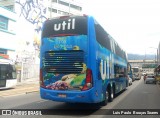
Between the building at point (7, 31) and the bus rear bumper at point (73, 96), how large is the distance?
28.6 m

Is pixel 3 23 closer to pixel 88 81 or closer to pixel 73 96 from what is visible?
pixel 73 96

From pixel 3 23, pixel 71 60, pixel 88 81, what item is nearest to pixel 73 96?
pixel 88 81

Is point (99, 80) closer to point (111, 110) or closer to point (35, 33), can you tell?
point (111, 110)

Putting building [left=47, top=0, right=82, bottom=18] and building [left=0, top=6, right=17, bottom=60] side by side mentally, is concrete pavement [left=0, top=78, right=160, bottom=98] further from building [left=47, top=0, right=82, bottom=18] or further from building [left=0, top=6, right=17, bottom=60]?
building [left=47, top=0, right=82, bottom=18]

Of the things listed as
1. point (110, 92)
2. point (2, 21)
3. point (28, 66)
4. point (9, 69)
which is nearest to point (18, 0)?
point (2, 21)

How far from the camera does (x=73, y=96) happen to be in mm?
11594

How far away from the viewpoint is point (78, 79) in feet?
38.2

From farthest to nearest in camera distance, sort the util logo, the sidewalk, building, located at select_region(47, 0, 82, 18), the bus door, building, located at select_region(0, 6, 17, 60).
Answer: building, located at select_region(47, 0, 82, 18)
building, located at select_region(0, 6, 17, 60)
the bus door
the sidewalk
the util logo

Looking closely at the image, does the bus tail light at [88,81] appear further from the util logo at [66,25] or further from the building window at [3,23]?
the building window at [3,23]

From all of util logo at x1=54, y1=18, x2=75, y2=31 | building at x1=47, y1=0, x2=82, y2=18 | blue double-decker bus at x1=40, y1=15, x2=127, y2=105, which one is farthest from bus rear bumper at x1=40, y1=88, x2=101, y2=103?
building at x1=47, y1=0, x2=82, y2=18

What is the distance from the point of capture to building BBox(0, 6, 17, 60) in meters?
39.8

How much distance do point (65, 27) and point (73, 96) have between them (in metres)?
2.90

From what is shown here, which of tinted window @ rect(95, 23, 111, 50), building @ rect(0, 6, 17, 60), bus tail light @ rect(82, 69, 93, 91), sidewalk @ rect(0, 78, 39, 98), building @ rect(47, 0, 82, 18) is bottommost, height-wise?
sidewalk @ rect(0, 78, 39, 98)

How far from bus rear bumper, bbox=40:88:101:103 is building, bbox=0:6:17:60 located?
2858cm
